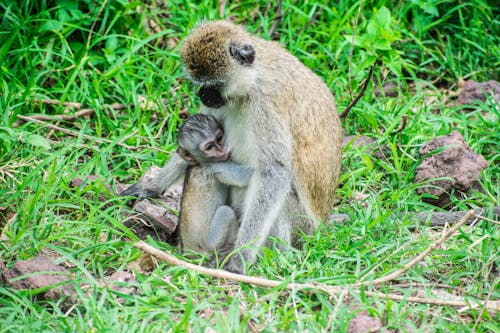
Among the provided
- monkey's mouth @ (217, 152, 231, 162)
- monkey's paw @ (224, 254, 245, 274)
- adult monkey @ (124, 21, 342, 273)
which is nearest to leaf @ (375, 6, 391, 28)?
adult monkey @ (124, 21, 342, 273)

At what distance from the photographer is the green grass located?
5059 mm

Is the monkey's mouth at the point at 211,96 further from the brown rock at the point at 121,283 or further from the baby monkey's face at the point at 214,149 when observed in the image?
the brown rock at the point at 121,283

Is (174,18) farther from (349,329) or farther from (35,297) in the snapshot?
(349,329)

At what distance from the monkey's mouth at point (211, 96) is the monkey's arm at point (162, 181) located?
845mm

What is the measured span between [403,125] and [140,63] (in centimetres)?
281

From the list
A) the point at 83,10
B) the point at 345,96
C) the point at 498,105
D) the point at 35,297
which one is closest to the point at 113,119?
the point at 83,10

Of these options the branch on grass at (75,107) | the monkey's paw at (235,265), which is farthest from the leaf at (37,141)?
the monkey's paw at (235,265)

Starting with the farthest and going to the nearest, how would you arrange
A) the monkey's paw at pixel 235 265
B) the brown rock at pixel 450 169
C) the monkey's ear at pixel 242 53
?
the brown rock at pixel 450 169
the monkey's ear at pixel 242 53
the monkey's paw at pixel 235 265

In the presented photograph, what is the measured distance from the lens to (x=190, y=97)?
8.01m

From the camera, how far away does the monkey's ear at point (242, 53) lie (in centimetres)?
591

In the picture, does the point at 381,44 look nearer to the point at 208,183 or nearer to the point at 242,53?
the point at 242,53

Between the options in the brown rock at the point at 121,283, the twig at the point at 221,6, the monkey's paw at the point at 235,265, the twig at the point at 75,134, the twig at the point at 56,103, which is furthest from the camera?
the twig at the point at 221,6

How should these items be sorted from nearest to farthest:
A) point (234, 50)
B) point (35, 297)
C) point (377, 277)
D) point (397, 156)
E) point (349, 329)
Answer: point (349, 329)
point (35, 297)
point (377, 277)
point (234, 50)
point (397, 156)

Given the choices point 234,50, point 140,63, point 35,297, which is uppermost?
point 234,50
